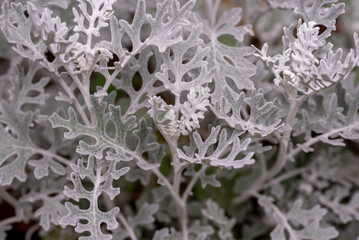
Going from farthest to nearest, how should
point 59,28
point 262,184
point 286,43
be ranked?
point 262,184, point 286,43, point 59,28

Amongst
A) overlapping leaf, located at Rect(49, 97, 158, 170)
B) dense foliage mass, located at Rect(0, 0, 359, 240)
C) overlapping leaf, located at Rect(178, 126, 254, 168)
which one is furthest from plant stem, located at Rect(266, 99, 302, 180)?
overlapping leaf, located at Rect(49, 97, 158, 170)

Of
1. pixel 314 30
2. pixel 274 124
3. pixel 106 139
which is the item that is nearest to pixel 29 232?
pixel 106 139

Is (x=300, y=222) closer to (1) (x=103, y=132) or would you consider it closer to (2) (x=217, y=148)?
(2) (x=217, y=148)

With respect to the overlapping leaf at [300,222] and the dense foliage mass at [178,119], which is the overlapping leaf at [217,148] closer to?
the dense foliage mass at [178,119]

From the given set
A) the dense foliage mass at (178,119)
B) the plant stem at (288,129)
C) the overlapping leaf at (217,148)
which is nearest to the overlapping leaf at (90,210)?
the dense foliage mass at (178,119)

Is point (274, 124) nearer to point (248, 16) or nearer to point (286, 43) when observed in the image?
point (286, 43)

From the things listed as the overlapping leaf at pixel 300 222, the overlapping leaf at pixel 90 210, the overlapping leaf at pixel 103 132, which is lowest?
the overlapping leaf at pixel 300 222


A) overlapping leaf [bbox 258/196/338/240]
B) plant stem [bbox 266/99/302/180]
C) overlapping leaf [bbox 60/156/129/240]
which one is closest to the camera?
overlapping leaf [bbox 60/156/129/240]

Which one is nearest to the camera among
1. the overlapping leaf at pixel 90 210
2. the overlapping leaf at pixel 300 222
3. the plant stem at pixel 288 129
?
the overlapping leaf at pixel 90 210

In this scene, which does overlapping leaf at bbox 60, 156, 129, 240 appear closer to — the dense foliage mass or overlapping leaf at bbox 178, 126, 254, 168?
the dense foliage mass
